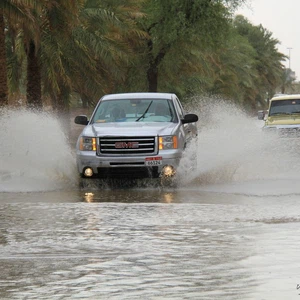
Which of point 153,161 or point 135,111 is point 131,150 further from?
point 135,111

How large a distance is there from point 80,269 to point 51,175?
10433 mm

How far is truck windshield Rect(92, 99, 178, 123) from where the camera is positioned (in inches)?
709

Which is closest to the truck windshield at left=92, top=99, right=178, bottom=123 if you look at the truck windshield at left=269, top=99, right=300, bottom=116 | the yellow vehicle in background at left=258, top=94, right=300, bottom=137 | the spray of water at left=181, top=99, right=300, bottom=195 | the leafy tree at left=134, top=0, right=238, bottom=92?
the spray of water at left=181, top=99, right=300, bottom=195

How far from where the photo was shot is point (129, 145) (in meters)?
16.8

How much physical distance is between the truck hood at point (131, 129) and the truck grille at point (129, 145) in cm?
8

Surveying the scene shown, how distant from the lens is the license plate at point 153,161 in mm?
16766

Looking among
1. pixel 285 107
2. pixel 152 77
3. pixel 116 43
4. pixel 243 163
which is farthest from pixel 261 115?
pixel 152 77

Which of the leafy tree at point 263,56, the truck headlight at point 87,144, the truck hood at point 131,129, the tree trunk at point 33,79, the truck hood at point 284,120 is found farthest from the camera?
the leafy tree at point 263,56

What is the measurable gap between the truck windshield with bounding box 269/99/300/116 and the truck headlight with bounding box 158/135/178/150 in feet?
47.1

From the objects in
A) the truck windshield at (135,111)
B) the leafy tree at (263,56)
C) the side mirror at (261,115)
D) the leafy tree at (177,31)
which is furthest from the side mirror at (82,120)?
the leafy tree at (263,56)

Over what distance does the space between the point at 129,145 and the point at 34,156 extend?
313cm

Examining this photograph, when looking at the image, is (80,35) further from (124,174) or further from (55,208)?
(55,208)

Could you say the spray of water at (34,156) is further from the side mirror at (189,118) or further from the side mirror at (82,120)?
the side mirror at (189,118)

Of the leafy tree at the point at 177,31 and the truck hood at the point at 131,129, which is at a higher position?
the leafy tree at the point at 177,31
